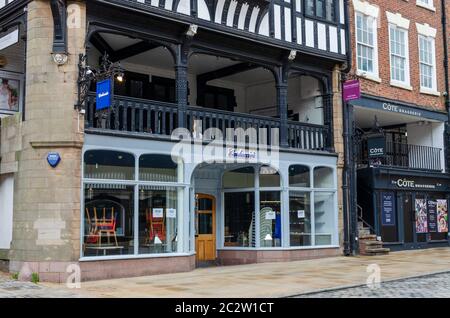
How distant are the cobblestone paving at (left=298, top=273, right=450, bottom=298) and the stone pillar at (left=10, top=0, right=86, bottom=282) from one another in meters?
5.36

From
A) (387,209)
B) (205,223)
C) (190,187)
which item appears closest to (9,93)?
(190,187)

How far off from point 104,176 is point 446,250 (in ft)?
42.6

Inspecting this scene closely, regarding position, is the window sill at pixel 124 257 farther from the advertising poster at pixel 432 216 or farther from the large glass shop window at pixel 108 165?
the advertising poster at pixel 432 216

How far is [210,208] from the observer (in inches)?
696

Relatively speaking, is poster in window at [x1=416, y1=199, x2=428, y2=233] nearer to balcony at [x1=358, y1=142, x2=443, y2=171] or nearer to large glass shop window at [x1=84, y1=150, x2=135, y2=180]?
balcony at [x1=358, y1=142, x2=443, y2=171]

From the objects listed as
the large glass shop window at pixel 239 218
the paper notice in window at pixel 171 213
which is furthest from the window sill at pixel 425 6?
the paper notice in window at pixel 171 213

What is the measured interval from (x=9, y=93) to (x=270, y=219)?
7837mm

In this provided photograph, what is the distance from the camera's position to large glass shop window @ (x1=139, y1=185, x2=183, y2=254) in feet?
46.9

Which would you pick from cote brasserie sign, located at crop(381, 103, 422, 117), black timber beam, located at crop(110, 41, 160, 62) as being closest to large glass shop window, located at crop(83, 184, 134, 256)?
black timber beam, located at crop(110, 41, 160, 62)

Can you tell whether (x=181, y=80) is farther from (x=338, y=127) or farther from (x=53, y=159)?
(x=338, y=127)
